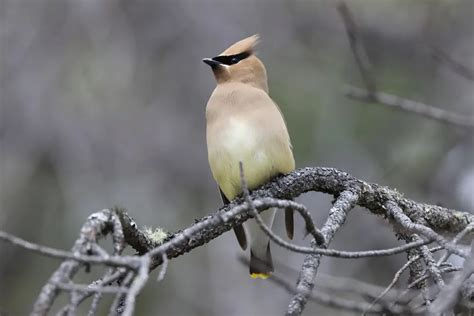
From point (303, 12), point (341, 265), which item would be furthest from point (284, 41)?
point (341, 265)

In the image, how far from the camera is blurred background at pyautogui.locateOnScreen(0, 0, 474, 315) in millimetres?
5574

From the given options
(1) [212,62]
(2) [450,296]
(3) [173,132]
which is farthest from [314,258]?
(3) [173,132]

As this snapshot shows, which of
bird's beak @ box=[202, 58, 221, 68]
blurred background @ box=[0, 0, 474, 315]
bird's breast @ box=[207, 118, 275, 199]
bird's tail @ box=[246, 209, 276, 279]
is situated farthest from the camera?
blurred background @ box=[0, 0, 474, 315]

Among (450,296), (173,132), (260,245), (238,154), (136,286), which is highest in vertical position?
(136,286)

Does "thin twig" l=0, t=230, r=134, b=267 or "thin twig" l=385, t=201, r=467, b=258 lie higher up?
"thin twig" l=0, t=230, r=134, b=267

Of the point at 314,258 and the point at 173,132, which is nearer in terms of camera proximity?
the point at 314,258

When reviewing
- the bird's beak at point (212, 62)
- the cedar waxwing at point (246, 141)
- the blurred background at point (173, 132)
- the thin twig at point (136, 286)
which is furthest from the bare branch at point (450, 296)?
the blurred background at point (173, 132)

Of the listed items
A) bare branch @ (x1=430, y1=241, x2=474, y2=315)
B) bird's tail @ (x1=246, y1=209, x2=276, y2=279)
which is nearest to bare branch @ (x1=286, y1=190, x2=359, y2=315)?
bare branch @ (x1=430, y1=241, x2=474, y2=315)

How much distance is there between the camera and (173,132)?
659 cm

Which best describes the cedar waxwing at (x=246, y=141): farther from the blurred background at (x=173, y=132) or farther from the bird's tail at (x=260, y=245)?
the blurred background at (x=173, y=132)

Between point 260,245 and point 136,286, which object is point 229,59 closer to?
point 260,245

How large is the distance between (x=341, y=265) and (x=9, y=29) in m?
2.71

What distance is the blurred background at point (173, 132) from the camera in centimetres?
557

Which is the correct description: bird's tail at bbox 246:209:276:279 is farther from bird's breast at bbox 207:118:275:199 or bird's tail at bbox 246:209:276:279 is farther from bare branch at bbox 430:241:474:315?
bare branch at bbox 430:241:474:315
